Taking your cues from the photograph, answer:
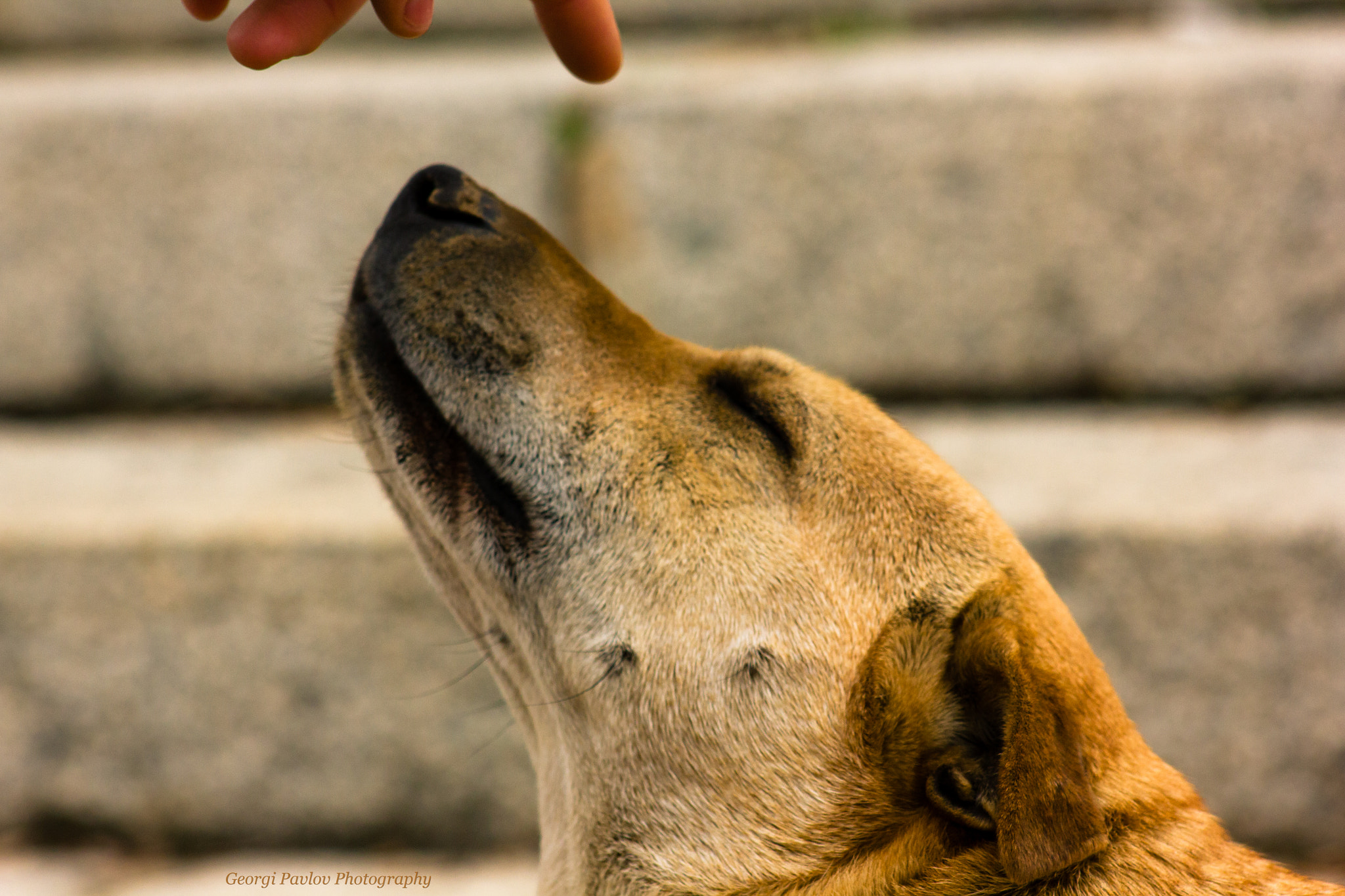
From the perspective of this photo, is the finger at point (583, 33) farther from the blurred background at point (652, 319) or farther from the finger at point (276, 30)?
the blurred background at point (652, 319)

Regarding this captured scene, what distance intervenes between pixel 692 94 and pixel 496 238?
225 centimetres

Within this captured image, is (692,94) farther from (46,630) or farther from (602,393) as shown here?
(46,630)

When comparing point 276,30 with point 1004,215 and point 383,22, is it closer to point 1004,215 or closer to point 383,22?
point 383,22

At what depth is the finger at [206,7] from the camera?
1588 mm

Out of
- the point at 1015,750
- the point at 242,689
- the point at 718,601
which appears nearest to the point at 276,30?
the point at 718,601

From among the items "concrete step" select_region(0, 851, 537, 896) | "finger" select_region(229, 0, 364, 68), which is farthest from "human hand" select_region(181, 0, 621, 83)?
"concrete step" select_region(0, 851, 537, 896)

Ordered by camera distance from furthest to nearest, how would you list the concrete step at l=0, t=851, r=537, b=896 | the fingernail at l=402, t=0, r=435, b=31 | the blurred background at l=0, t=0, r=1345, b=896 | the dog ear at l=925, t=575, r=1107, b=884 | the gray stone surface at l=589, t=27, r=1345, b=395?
the gray stone surface at l=589, t=27, r=1345, b=395 → the blurred background at l=0, t=0, r=1345, b=896 → the concrete step at l=0, t=851, r=537, b=896 → the fingernail at l=402, t=0, r=435, b=31 → the dog ear at l=925, t=575, r=1107, b=884

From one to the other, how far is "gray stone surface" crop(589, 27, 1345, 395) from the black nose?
1985 mm

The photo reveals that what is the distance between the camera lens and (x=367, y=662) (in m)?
3.43

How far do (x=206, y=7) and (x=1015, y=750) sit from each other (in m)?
1.65

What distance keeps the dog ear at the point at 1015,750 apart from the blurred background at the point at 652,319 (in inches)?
70.7

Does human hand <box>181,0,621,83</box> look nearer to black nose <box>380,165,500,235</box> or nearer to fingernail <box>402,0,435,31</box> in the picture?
fingernail <box>402,0,435,31</box>

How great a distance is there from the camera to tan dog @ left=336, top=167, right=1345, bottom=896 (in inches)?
63.4

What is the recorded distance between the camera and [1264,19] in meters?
4.12
